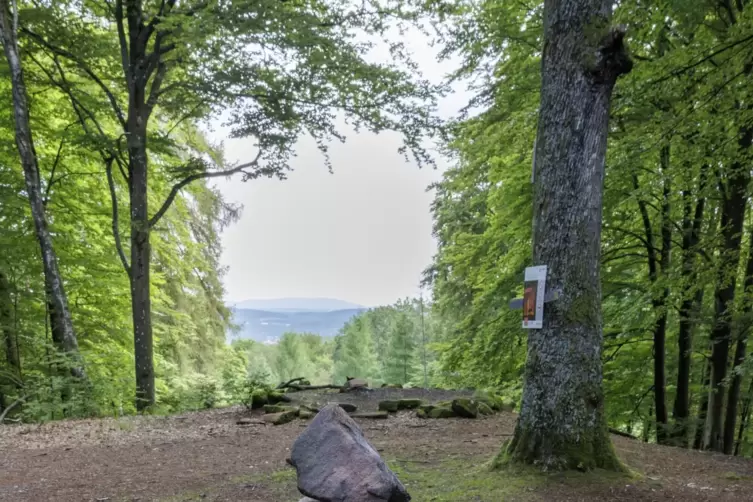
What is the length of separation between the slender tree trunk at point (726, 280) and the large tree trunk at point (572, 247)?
2772 millimetres

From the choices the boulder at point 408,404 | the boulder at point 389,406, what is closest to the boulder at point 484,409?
the boulder at point 408,404

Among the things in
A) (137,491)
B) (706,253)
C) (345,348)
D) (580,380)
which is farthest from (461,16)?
(345,348)

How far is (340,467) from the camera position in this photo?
2.92 m

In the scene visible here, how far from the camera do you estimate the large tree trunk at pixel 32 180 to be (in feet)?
25.7

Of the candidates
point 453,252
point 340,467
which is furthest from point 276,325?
point 340,467

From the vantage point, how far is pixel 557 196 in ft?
11.5

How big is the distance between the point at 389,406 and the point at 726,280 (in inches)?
188

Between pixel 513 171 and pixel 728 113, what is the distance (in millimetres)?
3036

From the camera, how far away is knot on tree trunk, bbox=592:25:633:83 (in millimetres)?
3381

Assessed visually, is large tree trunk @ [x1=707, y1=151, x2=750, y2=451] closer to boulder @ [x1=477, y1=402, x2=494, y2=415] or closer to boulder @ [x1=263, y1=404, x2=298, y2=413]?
boulder @ [x1=477, y1=402, x2=494, y2=415]

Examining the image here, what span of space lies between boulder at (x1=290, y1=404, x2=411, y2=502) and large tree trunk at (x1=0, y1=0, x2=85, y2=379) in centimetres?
639

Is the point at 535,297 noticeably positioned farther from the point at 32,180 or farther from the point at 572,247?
the point at 32,180

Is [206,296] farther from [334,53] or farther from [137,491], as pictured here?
[137,491]

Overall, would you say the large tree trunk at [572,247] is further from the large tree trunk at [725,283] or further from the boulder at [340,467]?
the large tree trunk at [725,283]
